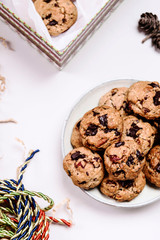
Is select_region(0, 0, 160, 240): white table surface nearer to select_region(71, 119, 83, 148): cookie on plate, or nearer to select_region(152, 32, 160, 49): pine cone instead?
select_region(152, 32, 160, 49): pine cone

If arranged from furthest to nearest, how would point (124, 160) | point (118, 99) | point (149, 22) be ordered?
point (149, 22)
point (118, 99)
point (124, 160)

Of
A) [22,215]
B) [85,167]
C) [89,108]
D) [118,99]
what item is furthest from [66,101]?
[22,215]

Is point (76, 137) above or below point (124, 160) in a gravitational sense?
above

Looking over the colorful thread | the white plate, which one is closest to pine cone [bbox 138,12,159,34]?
the white plate

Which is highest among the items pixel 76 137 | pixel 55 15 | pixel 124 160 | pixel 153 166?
pixel 55 15

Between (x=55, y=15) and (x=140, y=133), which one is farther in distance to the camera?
(x=55, y=15)

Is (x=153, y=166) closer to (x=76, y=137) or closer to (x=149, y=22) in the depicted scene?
(x=76, y=137)
